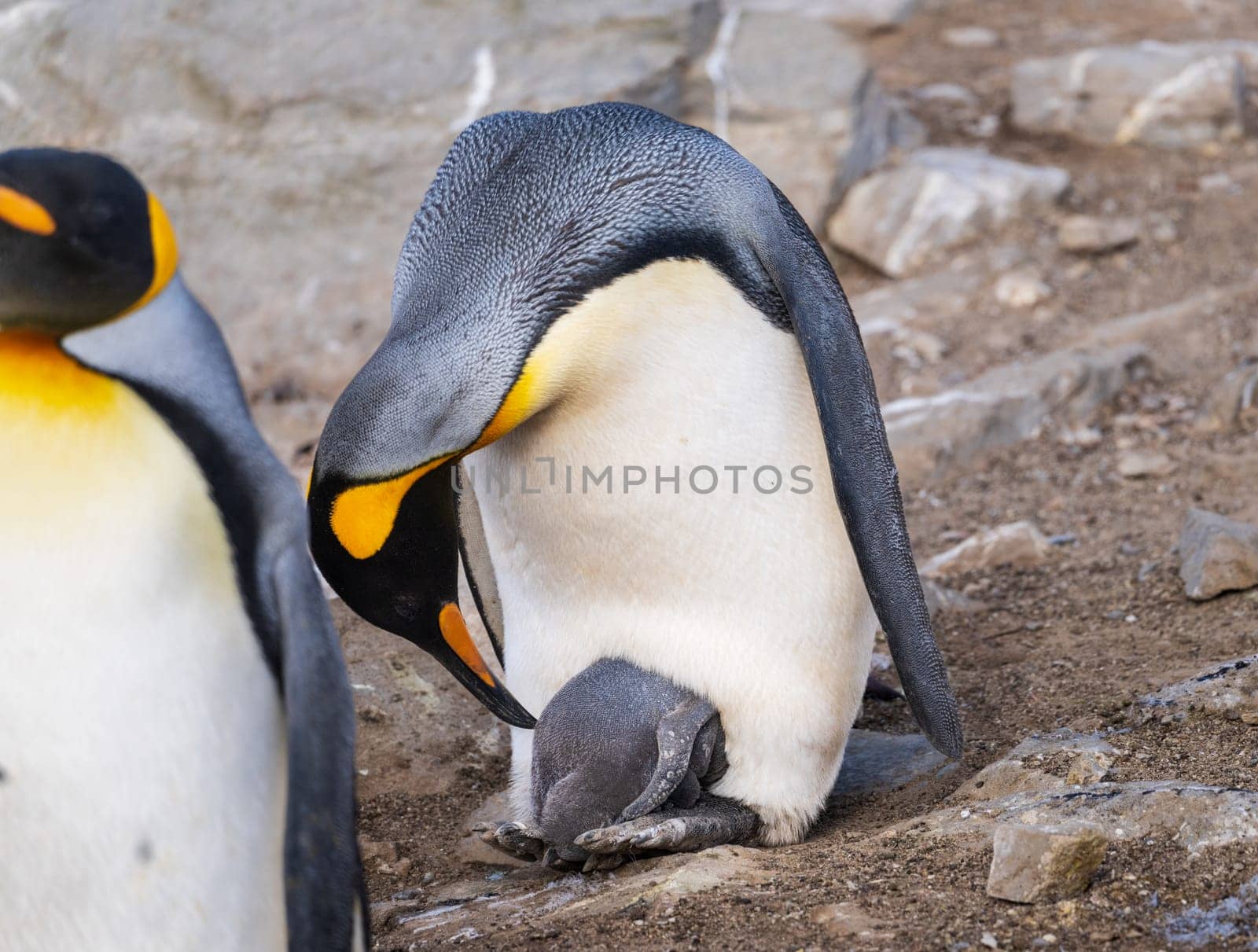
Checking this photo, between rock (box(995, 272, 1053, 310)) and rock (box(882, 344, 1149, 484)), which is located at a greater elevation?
rock (box(995, 272, 1053, 310))

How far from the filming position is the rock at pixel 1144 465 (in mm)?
4754

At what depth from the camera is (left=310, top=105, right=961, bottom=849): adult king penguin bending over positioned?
8.39ft

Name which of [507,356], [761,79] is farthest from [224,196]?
[507,356]

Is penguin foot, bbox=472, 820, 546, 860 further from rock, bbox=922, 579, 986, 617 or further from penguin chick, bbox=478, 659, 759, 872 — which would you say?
rock, bbox=922, 579, 986, 617

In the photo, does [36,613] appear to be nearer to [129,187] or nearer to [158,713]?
[158,713]

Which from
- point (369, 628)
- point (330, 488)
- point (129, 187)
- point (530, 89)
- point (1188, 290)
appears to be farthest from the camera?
point (530, 89)

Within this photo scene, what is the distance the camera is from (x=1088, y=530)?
4.44 meters

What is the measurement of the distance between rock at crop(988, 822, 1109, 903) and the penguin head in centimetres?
143

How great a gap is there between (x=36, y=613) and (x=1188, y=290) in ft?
17.8

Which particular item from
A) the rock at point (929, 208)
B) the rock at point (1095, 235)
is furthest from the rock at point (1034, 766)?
the rock at point (929, 208)

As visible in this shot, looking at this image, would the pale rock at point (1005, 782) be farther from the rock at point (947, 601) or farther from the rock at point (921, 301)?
the rock at point (921, 301)

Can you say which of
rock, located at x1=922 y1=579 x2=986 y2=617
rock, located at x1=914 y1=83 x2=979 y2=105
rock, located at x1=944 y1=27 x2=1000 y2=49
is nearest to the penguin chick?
rock, located at x1=922 y1=579 x2=986 y2=617

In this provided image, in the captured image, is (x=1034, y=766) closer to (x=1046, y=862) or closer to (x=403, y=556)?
(x=1046, y=862)

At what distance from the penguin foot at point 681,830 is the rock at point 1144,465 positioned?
2.51 m
